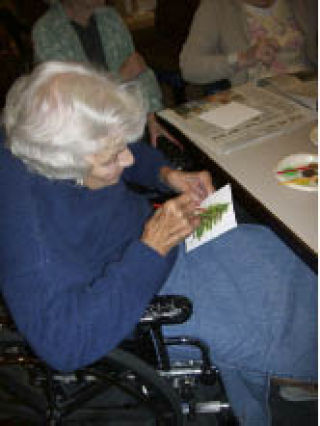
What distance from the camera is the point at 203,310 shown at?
3.50 ft

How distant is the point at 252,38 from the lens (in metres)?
1.89

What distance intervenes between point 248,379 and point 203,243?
0.35m

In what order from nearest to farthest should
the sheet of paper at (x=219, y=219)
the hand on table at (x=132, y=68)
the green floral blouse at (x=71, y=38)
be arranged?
the sheet of paper at (x=219, y=219)
the green floral blouse at (x=71, y=38)
the hand on table at (x=132, y=68)

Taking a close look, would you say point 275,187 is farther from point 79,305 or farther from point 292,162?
point 79,305

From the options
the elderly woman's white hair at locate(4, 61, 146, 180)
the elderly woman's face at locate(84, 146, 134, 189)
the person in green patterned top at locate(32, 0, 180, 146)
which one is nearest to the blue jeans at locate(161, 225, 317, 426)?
the elderly woman's face at locate(84, 146, 134, 189)

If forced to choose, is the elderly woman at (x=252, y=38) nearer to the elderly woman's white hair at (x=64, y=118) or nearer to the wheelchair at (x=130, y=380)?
the elderly woman's white hair at (x=64, y=118)

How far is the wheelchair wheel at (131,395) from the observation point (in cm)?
93

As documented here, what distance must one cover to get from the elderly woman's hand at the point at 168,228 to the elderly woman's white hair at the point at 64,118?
0.63 feet

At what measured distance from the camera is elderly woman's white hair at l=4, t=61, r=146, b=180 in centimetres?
86

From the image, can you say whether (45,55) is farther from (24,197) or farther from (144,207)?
(24,197)

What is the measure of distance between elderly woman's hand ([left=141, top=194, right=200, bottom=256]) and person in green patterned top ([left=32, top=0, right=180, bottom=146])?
2.68ft

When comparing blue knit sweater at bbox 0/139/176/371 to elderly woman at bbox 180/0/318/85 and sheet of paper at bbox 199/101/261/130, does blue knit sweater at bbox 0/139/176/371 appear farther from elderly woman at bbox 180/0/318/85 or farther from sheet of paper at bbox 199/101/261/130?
elderly woman at bbox 180/0/318/85

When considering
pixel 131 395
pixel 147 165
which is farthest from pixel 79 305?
pixel 147 165

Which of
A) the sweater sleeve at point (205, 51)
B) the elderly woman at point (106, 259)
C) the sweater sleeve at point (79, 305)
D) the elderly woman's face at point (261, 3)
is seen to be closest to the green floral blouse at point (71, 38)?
the sweater sleeve at point (205, 51)
